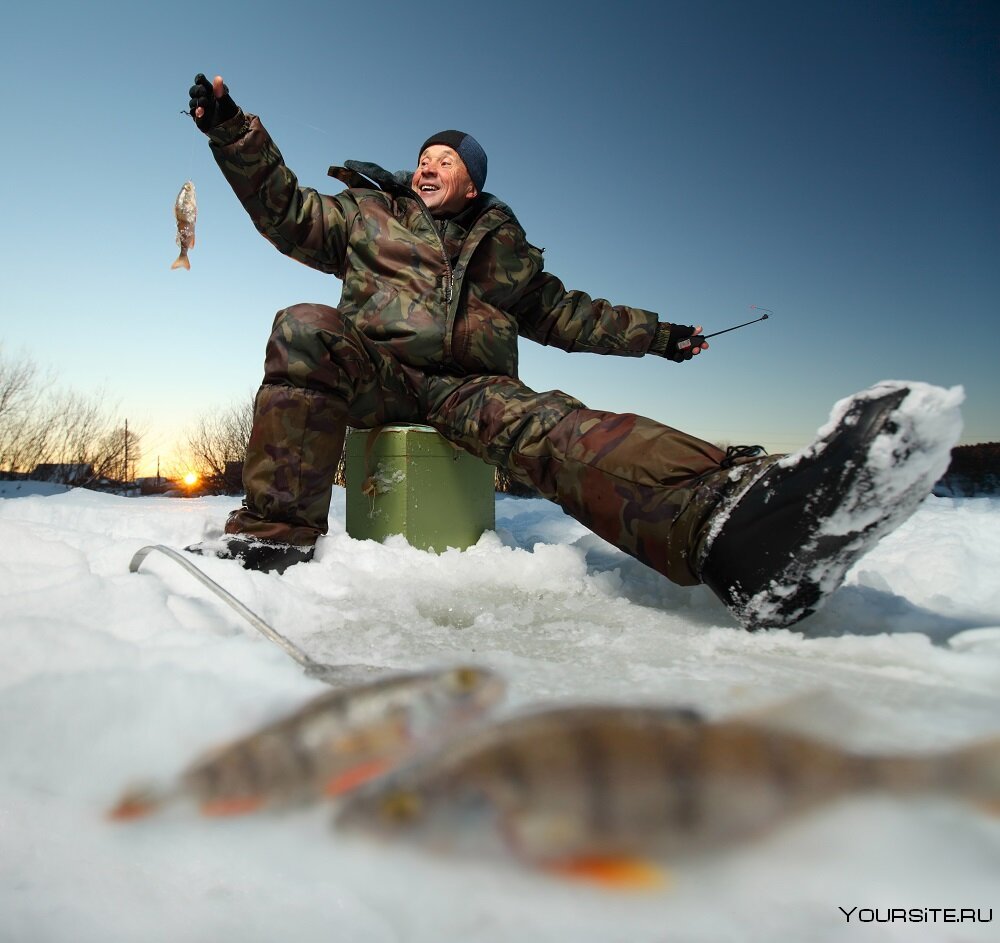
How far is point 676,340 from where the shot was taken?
258 centimetres

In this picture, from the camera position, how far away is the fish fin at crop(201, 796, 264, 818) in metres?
0.63

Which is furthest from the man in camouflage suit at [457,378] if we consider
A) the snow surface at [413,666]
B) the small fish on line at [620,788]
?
the small fish on line at [620,788]

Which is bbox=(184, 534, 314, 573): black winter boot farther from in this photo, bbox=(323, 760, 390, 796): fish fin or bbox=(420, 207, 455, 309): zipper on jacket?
bbox=(323, 760, 390, 796): fish fin

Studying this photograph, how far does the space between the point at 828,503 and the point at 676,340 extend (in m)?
1.62

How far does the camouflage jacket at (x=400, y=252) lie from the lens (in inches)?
78.3

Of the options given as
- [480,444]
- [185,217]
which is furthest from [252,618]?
[185,217]

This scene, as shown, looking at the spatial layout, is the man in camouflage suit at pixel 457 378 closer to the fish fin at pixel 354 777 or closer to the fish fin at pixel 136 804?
the fish fin at pixel 354 777

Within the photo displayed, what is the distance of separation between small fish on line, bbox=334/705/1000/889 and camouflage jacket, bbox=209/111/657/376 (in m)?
1.54

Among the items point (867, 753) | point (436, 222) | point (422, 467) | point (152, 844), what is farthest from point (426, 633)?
point (436, 222)

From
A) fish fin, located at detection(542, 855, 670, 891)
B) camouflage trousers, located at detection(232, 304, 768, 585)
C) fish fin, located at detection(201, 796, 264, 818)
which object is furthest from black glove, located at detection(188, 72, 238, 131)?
fish fin, located at detection(542, 855, 670, 891)

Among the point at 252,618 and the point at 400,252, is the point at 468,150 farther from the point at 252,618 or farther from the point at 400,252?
the point at 252,618

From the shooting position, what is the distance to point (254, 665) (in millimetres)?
889

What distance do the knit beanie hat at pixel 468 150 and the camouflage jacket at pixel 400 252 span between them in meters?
0.19

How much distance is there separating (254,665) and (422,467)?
1275 millimetres
